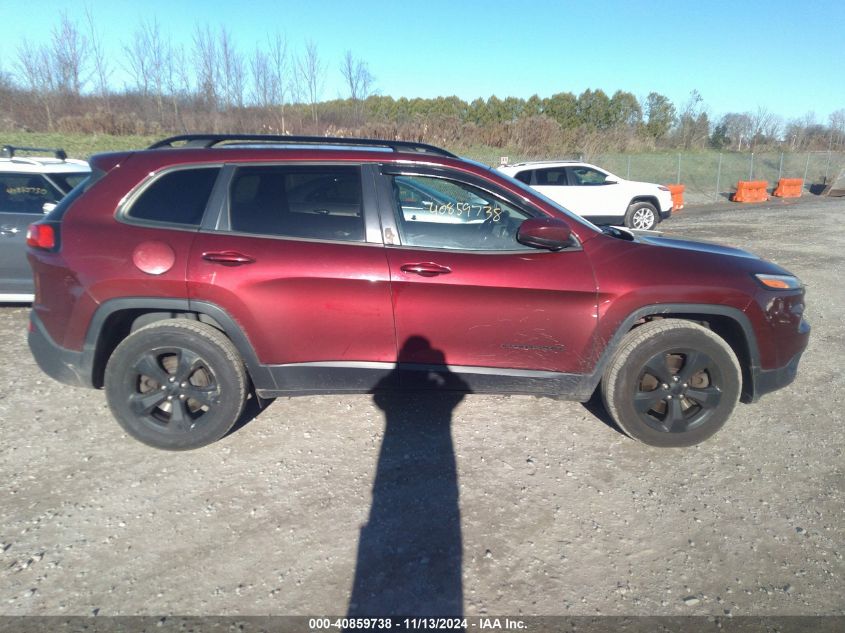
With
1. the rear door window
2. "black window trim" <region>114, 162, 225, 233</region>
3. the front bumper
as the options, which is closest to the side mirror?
the rear door window

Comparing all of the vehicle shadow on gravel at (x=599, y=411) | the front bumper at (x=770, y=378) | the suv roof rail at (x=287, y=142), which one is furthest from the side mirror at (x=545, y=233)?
the front bumper at (x=770, y=378)

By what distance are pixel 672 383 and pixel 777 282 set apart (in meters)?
0.93

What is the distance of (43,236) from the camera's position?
350cm

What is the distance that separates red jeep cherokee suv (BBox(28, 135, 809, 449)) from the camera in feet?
11.2

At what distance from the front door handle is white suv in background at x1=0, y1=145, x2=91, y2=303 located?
15.0 feet

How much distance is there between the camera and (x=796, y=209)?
1927cm

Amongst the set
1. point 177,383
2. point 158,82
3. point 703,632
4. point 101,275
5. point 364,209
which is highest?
point 158,82

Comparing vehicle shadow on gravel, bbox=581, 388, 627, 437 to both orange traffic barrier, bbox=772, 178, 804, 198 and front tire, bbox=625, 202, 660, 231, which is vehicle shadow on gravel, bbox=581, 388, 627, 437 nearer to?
front tire, bbox=625, 202, 660, 231

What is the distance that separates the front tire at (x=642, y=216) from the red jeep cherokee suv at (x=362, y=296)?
11.2m

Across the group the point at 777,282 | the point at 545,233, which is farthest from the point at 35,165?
the point at 777,282

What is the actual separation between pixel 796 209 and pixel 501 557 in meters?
20.9

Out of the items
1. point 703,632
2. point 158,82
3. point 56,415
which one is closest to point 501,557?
point 703,632

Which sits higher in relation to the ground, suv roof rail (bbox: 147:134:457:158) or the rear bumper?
suv roof rail (bbox: 147:134:457:158)

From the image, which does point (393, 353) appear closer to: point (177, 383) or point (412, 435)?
point (412, 435)
